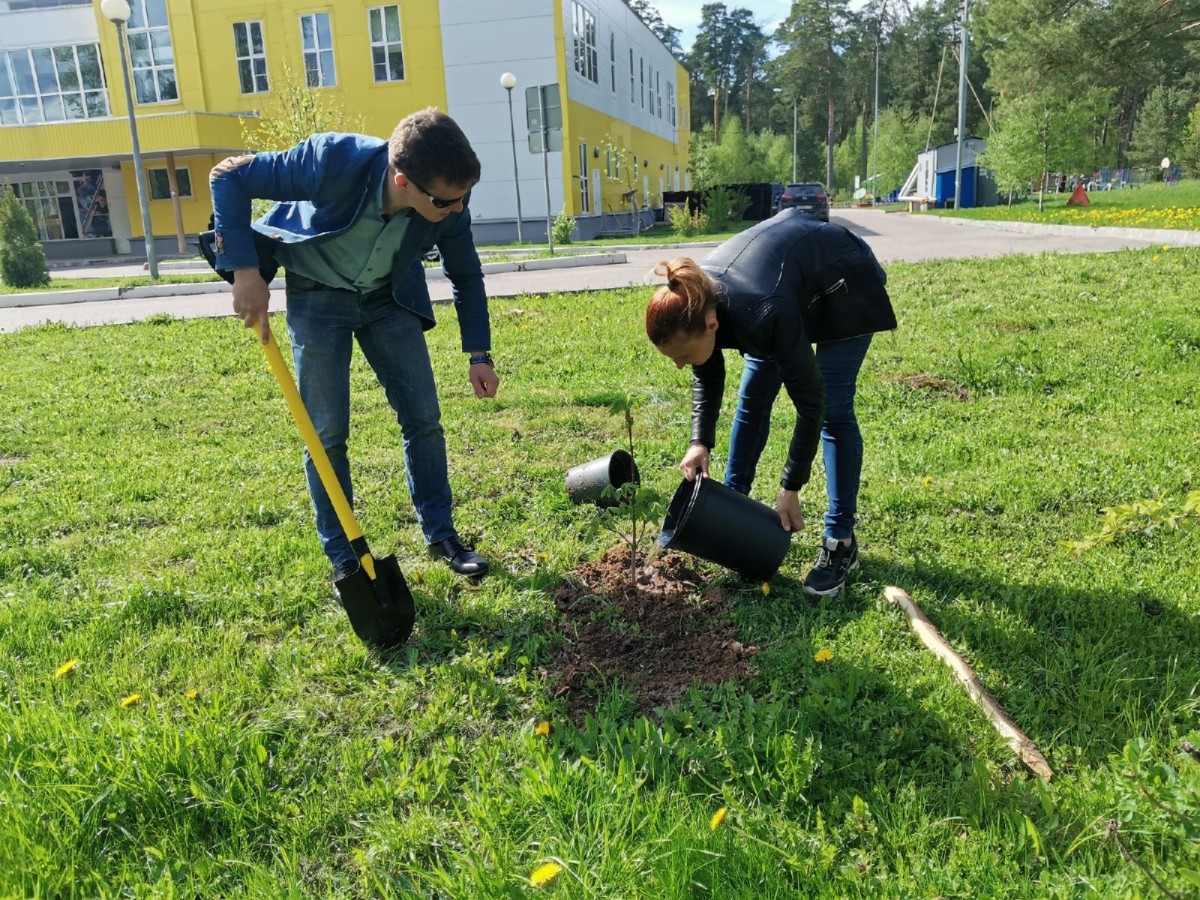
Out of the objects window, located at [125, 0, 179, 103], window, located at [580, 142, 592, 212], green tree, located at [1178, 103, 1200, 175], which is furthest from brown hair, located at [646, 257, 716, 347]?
green tree, located at [1178, 103, 1200, 175]

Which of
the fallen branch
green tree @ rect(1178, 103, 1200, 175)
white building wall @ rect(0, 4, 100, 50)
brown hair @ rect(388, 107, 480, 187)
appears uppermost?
white building wall @ rect(0, 4, 100, 50)

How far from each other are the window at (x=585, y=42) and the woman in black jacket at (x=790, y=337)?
25.2 meters

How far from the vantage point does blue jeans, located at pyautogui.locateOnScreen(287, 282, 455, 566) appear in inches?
116

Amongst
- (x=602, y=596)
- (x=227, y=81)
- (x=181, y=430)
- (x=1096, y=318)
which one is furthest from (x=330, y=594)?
(x=227, y=81)

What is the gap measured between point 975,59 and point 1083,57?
51688 millimetres

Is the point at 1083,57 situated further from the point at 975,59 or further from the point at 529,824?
the point at 975,59

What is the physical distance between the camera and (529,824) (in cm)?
197

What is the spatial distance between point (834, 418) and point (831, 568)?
53cm

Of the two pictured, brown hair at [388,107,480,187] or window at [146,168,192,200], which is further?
window at [146,168,192,200]

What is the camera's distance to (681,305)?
7.84 feet

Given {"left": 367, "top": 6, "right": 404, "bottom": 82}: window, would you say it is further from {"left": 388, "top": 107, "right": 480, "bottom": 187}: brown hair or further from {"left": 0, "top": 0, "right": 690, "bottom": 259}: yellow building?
{"left": 388, "top": 107, "right": 480, "bottom": 187}: brown hair

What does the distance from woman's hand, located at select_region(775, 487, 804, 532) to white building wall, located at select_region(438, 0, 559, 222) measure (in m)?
23.1

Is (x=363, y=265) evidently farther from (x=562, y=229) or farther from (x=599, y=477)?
(x=562, y=229)

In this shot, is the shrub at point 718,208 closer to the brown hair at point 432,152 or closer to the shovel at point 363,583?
the brown hair at point 432,152
